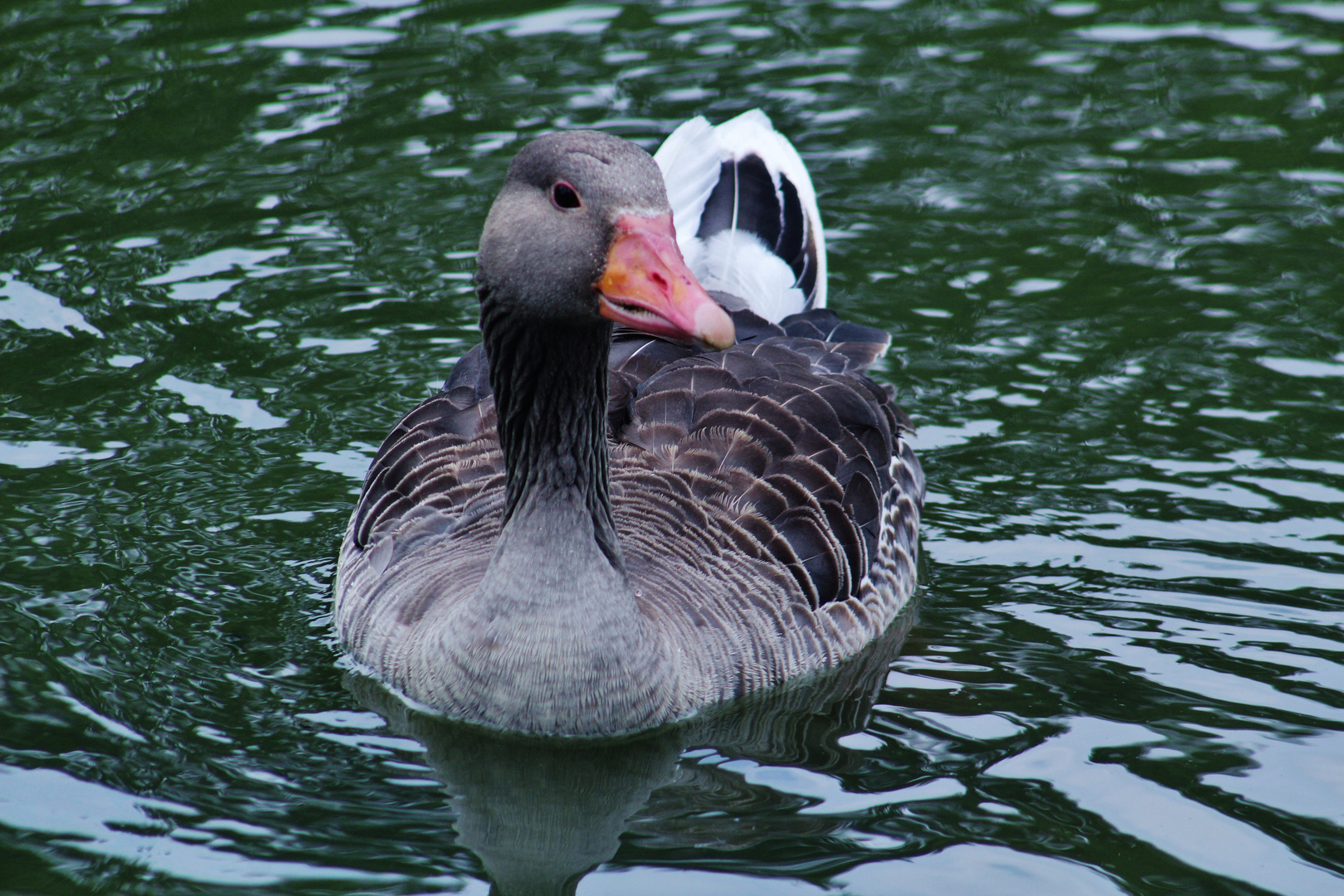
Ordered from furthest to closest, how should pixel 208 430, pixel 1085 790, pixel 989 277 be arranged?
pixel 989 277
pixel 208 430
pixel 1085 790

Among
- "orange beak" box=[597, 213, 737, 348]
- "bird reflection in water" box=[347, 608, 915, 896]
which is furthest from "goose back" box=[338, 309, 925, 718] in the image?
"orange beak" box=[597, 213, 737, 348]

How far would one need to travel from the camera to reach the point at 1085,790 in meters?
7.33

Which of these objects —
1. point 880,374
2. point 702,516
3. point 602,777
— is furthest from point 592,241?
point 880,374

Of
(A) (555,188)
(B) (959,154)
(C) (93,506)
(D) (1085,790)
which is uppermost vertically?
(A) (555,188)

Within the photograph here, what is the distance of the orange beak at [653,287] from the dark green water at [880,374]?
2.21 metres

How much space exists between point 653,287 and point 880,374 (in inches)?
209

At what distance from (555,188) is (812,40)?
10266 millimetres

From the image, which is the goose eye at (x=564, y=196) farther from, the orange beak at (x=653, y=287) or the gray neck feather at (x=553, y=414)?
the gray neck feather at (x=553, y=414)

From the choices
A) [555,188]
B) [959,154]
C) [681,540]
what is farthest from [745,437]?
[959,154]

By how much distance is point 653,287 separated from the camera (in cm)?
666

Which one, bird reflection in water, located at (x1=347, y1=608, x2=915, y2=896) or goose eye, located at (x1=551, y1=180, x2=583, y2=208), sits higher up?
goose eye, located at (x1=551, y1=180, x2=583, y2=208)

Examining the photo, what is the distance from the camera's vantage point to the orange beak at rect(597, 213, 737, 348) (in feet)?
21.2

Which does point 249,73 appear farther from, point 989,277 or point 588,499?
point 588,499

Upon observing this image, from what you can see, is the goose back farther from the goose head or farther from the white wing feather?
the white wing feather
